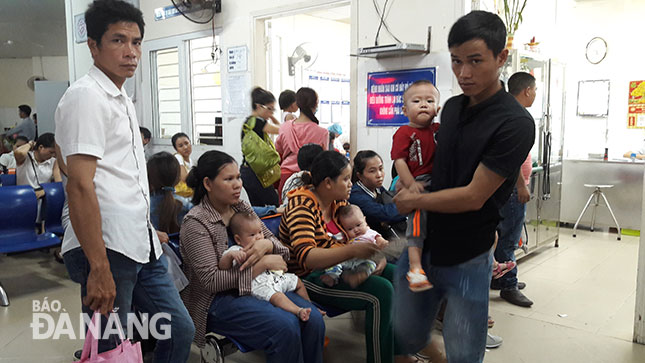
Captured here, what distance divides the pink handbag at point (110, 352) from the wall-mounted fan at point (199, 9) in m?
4.63

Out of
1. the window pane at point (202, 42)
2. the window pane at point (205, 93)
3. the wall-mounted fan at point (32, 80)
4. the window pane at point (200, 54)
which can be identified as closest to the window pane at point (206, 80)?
the window pane at point (205, 93)

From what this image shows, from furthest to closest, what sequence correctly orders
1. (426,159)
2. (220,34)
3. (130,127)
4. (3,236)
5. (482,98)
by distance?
(220,34)
(3,236)
(426,159)
(130,127)
(482,98)

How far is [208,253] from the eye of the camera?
86.5 inches

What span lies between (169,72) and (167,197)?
4180 mm

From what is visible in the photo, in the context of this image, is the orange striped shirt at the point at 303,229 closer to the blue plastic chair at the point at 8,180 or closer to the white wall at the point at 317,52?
the blue plastic chair at the point at 8,180

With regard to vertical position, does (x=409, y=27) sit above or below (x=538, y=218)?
above

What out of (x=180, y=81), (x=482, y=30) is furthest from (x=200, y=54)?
(x=482, y=30)

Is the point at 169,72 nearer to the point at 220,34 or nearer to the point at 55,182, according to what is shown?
the point at 220,34

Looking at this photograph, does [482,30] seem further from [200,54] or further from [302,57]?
[302,57]

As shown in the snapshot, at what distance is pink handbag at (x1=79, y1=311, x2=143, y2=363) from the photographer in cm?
157

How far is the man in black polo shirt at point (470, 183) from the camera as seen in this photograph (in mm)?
1465

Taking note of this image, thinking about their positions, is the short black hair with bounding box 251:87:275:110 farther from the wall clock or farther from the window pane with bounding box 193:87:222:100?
the wall clock

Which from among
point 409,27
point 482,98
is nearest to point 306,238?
point 482,98

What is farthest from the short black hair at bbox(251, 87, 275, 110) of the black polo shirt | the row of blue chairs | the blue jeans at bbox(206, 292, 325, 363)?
the black polo shirt
